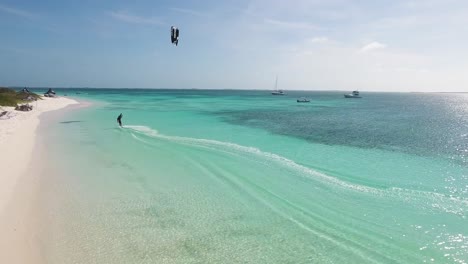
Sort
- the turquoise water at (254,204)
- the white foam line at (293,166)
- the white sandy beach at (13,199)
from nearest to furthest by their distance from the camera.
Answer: the white sandy beach at (13,199) → the turquoise water at (254,204) → the white foam line at (293,166)

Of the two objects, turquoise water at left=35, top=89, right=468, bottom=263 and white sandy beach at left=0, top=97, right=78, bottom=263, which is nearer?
white sandy beach at left=0, top=97, right=78, bottom=263

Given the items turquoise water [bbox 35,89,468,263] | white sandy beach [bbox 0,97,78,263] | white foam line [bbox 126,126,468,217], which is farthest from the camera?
white foam line [bbox 126,126,468,217]

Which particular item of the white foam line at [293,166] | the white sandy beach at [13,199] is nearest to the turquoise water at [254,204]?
the white foam line at [293,166]

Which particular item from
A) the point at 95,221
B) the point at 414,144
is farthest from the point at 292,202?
the point at 414,144

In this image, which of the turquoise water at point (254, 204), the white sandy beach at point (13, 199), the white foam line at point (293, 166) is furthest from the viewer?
the white foam line at point (293, 166)

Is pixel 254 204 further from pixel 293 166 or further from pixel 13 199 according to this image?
pixel 13 199

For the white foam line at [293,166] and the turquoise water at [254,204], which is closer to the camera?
the turquoise water at [254,204]

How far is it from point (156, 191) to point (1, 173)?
359 inches

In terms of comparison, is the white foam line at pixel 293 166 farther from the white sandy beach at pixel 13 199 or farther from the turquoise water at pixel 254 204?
the white sandy beach at pixel 13 199

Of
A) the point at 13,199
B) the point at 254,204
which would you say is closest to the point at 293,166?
the point at 254,204

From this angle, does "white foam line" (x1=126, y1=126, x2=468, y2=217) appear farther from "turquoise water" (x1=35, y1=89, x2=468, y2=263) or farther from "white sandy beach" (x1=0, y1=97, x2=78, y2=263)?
"white sandy beach" (x1=0, y1=97, x2=78, y2=263)

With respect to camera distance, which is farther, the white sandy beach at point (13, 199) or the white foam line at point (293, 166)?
the white foam line at point (293, 166)

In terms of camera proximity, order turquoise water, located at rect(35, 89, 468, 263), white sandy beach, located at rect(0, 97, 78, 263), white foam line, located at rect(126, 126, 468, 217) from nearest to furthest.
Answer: white sandy beach, located at rect(0, 97, 78, 263) < turquoise water, located at rect(35, 89, 468, 263) < white foam line, located at rect(126, 126, 468, 217)

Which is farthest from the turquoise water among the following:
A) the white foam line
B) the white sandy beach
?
the white sandy beach
